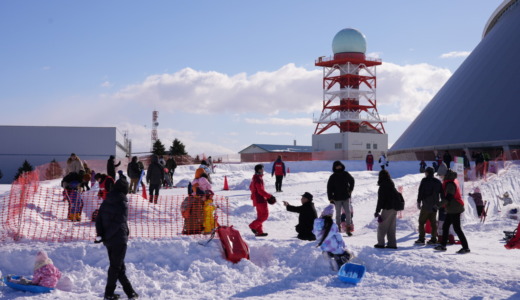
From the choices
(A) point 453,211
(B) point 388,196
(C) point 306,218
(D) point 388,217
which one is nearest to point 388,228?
Answer: (D) point 388,217

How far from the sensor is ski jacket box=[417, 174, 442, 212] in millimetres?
10906

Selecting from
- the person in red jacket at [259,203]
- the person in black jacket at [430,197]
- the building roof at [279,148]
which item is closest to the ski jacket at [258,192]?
the person in red jacket at [259,203]

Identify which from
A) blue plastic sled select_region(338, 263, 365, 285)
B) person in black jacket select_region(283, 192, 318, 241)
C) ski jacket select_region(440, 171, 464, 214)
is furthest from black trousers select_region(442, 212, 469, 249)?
blue plastic sled select_region(338, 263, 365, 285)

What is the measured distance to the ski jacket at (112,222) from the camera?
7.15 m

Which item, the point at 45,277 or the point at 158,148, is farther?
the point at 158,148

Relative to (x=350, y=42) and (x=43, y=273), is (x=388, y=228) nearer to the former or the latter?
(x=43, y=273)

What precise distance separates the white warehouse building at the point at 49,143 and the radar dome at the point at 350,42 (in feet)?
97.1

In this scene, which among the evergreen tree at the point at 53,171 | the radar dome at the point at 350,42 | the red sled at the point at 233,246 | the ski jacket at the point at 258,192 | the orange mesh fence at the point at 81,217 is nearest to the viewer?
the red sled at the point at 233,246

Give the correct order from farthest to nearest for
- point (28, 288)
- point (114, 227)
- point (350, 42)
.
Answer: point (350, 42) < point (28, 288) < point (114, 227)

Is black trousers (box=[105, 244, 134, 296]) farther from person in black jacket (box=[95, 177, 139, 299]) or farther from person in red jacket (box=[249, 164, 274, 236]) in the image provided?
person in red jacket (box=[249, 164, 274, 236])

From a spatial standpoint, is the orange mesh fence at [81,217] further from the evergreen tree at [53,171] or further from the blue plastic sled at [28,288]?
the evergreen tree at [53,171]

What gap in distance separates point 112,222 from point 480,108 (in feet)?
121

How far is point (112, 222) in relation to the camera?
7.16 meters

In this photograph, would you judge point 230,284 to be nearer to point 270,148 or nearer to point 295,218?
point 295,218
